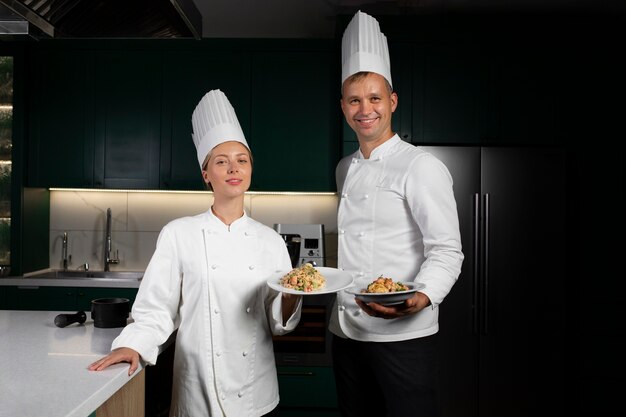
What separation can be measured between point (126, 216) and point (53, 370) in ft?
9.68

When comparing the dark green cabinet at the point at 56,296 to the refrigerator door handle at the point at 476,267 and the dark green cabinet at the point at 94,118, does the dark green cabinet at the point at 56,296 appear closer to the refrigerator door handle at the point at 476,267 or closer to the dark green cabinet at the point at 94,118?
the dark green cabinet at the point at 94,118

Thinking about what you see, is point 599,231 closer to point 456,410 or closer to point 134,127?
point 456,410

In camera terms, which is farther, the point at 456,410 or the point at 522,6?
the point at 522,6

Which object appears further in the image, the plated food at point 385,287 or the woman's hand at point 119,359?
the plated food at point 385,287

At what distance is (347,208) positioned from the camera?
1.87 m

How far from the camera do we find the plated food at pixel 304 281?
1.47 meters

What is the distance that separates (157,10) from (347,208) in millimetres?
887

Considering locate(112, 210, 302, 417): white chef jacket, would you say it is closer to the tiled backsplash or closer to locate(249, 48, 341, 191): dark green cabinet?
locate(249, 48, 341, 191): dark green cabinet

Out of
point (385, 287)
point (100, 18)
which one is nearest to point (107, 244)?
point (100, 18)

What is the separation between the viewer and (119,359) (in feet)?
4.42

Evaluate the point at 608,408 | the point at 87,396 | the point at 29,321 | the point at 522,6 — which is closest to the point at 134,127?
the point at 29,321

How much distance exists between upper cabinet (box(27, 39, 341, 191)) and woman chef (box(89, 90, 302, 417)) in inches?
81.6

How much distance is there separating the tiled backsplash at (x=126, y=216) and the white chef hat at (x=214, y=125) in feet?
7.49

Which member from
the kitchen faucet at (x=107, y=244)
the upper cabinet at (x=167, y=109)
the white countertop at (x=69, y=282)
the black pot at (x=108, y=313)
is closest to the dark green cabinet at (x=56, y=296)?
the white countertop at (x=69, y=282)
